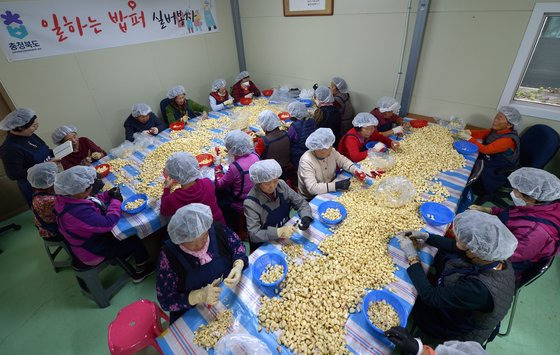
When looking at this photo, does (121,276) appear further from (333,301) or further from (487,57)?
(487,57)

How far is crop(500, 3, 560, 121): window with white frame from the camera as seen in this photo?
3.02m

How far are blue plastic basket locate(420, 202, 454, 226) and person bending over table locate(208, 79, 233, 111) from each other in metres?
3.77

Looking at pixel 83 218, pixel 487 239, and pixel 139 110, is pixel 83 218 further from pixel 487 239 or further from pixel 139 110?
pixel 487 239

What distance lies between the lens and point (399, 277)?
69.5 inches

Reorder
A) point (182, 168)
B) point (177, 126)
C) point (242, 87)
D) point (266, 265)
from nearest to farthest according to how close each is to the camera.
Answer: point (266, 265) < point (182, 168) < point (177, 126) < point (242, 87)

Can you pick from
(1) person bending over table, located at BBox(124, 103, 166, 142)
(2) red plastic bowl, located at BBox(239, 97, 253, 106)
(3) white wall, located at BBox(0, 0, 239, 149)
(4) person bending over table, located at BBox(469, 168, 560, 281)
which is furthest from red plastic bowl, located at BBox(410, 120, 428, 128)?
(3) white wall, located at BBox(0, 0, 239, 149)

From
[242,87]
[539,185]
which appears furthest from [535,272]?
[242,87]

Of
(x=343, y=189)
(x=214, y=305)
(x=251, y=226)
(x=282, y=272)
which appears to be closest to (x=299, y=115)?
(x=343, y=189)

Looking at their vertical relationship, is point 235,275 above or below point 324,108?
below

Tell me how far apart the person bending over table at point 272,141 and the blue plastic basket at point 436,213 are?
5.60ft

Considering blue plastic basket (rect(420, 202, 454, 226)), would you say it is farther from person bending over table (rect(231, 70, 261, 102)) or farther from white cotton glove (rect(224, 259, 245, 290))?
person bending over table (rect(231, 70, 261, 102))

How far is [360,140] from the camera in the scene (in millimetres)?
3244

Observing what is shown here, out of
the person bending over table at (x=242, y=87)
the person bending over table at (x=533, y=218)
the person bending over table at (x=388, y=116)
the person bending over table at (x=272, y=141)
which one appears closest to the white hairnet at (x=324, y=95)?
the person bending over table at (x=388, y=116)

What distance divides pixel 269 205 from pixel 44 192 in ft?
7.43
